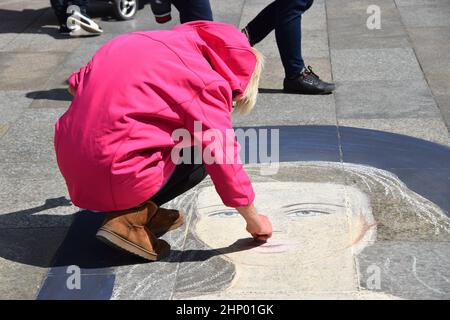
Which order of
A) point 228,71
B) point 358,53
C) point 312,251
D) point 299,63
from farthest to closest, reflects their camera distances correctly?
1. point 358,53
2. point 299,63
3. point 312,251
4. point 228,71

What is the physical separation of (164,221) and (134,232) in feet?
1.14

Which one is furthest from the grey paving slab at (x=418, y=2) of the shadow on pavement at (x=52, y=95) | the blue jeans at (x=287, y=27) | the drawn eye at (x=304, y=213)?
the drawn eye at (x=304, y=213)

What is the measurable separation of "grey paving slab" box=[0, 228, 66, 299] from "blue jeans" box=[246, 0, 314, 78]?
98.0 inches

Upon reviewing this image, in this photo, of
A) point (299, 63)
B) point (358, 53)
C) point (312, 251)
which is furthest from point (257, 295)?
point (358, 53)

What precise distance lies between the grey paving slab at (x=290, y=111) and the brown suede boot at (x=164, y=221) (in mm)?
1491

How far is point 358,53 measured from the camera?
6.76 m

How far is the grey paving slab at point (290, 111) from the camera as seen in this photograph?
5.34 m

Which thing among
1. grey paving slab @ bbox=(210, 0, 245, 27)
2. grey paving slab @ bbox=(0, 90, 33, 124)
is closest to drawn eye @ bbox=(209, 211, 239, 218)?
grey paving slab @ bbox=(0, 90, 33, 124)

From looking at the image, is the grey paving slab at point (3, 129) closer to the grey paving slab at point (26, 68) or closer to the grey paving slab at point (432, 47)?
the grey paving slab at point (26, 68)

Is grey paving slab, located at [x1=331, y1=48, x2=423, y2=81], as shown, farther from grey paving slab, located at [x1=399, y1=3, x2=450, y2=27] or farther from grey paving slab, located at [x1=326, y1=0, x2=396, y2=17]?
grey paving slab, located at [x1=326, y1=0, x2=396, y2=17]

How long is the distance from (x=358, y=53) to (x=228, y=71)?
3552 mm

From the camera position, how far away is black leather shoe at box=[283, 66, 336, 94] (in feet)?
19.1
